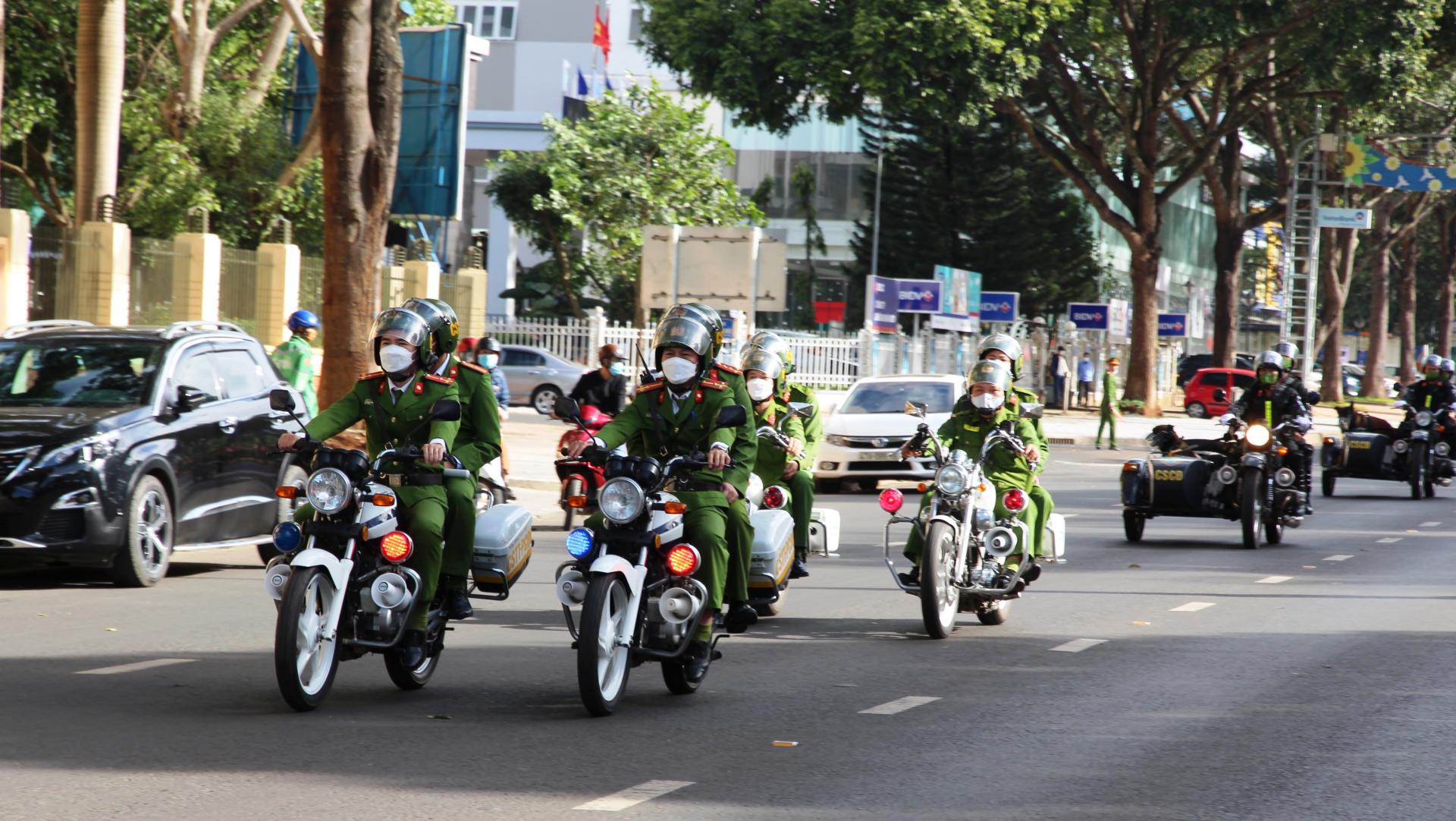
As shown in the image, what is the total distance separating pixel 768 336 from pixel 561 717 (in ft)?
15.0

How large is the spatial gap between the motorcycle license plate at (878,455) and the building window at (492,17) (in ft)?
204

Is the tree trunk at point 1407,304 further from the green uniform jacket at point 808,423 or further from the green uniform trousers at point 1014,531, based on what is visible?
the green uniform trousers at point 1014,531

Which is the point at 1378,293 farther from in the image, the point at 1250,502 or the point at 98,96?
the point at 1250,502

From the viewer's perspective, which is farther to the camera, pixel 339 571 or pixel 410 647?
pixel 410 647

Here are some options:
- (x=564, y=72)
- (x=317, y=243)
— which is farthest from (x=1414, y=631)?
(x=564, y=72)

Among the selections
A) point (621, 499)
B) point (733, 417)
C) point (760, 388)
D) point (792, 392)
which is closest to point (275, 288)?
point (792, 392)

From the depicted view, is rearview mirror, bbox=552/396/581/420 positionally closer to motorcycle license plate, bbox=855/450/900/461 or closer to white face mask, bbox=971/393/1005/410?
white face mask, bbox=971/393/1005/410

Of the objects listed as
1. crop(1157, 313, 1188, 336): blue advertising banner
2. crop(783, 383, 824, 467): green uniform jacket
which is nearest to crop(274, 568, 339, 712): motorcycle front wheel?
crop(783, 383, 824, 467): green uniform jacket

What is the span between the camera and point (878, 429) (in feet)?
74.2

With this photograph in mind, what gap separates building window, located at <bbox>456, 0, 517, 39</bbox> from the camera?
3258 inches

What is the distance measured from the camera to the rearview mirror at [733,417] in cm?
766

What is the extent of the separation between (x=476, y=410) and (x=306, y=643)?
150cm

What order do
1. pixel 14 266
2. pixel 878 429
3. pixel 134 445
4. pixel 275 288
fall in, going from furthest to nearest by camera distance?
pixel 275 288, pixel 878 429, pixel 14 266, pixel 134 445

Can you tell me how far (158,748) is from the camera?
21.7ft
